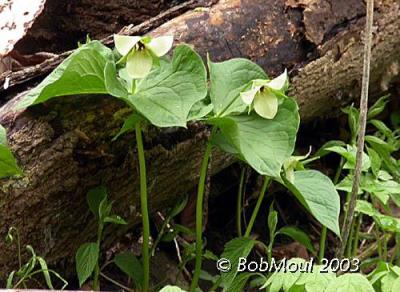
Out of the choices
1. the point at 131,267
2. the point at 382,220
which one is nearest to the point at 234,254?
the point at 131,267

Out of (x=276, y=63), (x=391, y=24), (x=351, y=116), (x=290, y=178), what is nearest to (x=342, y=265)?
(x=290, y=178)

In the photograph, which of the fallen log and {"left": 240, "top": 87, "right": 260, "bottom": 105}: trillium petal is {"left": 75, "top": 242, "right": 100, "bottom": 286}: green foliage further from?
{"left": 240, "top": 87, "right": 260, "bottom": 105}: trillium petal

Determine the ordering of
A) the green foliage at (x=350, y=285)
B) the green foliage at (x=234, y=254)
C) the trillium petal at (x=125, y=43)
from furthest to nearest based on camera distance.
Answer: the green foliage at (x=234, y=254)
the trillium petal at (x=125, y=43)
the green foliage at (x=350, y=285)

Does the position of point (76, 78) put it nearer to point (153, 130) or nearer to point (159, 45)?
point (159, 45)

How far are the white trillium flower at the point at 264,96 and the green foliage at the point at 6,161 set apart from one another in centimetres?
44

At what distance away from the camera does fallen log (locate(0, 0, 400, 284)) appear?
4.72 ft

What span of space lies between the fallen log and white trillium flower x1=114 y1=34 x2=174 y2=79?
0.24 m

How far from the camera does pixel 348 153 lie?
5.29 feet

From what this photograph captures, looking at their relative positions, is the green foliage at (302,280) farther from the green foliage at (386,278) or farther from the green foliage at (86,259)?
the green foliage at (86,259)

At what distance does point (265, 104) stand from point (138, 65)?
0.25 metres

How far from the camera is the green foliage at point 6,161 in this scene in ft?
4.29

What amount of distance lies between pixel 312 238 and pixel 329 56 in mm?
614

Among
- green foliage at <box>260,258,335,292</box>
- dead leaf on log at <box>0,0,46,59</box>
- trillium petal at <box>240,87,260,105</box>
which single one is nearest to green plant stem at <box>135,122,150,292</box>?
trillium petal at <box>240,87,260,105</box>

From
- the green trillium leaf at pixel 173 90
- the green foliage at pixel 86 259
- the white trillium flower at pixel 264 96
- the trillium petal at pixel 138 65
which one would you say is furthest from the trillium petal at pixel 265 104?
the green foliage at pixel 86 259
